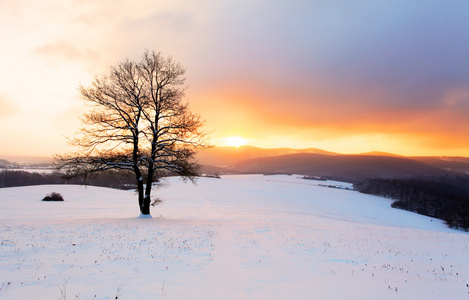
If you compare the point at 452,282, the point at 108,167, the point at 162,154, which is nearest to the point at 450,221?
the point at 452,282

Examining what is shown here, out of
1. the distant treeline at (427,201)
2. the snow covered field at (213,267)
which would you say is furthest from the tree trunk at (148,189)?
the distant treeline at (427,201)

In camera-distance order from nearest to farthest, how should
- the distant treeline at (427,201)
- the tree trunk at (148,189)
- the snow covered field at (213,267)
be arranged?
the snow covered field at (213,267), the tree trunk at (148,189), the distant treeline at (427,201)

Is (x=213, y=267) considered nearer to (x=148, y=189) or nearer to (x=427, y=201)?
(x=148, y=189)

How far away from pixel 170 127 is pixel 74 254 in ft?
42.1

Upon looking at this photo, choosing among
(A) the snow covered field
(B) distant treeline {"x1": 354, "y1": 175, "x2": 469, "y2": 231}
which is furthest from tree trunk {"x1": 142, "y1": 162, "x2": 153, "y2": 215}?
(B) distant treeline {"x1": 354, "y1": 175, "x2": 469, "y2": 231}

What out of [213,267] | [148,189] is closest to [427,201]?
[148,189]

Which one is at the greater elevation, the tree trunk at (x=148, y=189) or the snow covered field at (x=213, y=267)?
the tree trunk at (x=148, y=189)

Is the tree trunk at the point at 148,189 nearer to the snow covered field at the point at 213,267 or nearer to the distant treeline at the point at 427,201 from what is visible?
the snow covered field at the point at 213,267

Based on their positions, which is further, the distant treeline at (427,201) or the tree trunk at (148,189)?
the distant treeline at (427,201)

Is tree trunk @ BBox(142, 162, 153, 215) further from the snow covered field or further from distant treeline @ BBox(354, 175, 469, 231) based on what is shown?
distant treeline @ BBox(354, 175, 469, 231)

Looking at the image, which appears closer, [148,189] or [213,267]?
[213,267]

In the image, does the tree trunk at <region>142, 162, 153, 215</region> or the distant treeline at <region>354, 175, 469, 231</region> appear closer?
the tree trunk at <region>142, 162, 153, 215</region>

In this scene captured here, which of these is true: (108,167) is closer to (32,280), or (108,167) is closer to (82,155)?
(82,155)

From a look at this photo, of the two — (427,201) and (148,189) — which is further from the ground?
(148,189)
